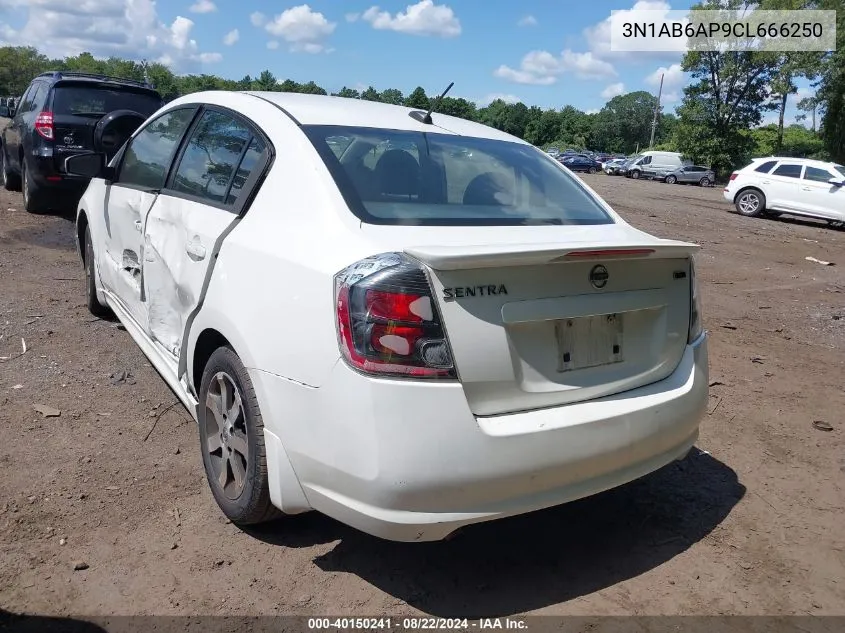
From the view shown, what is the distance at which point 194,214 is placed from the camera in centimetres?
329

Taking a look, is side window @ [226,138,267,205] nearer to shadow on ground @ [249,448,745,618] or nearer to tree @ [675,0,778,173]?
shadow on ground @ [249,448,745,618]

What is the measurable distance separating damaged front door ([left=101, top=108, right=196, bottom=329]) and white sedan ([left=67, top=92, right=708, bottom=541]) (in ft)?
1.51

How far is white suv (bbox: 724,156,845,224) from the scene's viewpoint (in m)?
16.6

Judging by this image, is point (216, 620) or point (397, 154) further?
point (397, 154)

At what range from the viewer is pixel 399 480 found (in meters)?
2.23

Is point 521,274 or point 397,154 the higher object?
point 397,154

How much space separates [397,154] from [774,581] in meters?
2.33

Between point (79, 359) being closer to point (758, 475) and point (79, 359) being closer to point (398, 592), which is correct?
point (398, 592)

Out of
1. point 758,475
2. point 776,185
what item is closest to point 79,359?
point 758,475

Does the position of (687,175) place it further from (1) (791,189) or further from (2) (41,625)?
(2) (41,625)

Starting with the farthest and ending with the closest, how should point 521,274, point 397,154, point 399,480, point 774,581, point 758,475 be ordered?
1. point 758,475
2. point 397,154
3. point 774,581
4. point 521,274
5. point 399,480

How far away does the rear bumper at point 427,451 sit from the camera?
2.23m

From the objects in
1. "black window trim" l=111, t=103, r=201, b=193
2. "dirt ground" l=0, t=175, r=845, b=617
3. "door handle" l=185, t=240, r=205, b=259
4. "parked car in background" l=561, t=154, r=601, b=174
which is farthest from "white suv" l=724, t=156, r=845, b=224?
"parked car in background" l=561, t=154, r=601, b=174

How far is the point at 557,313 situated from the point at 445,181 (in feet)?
3.12
